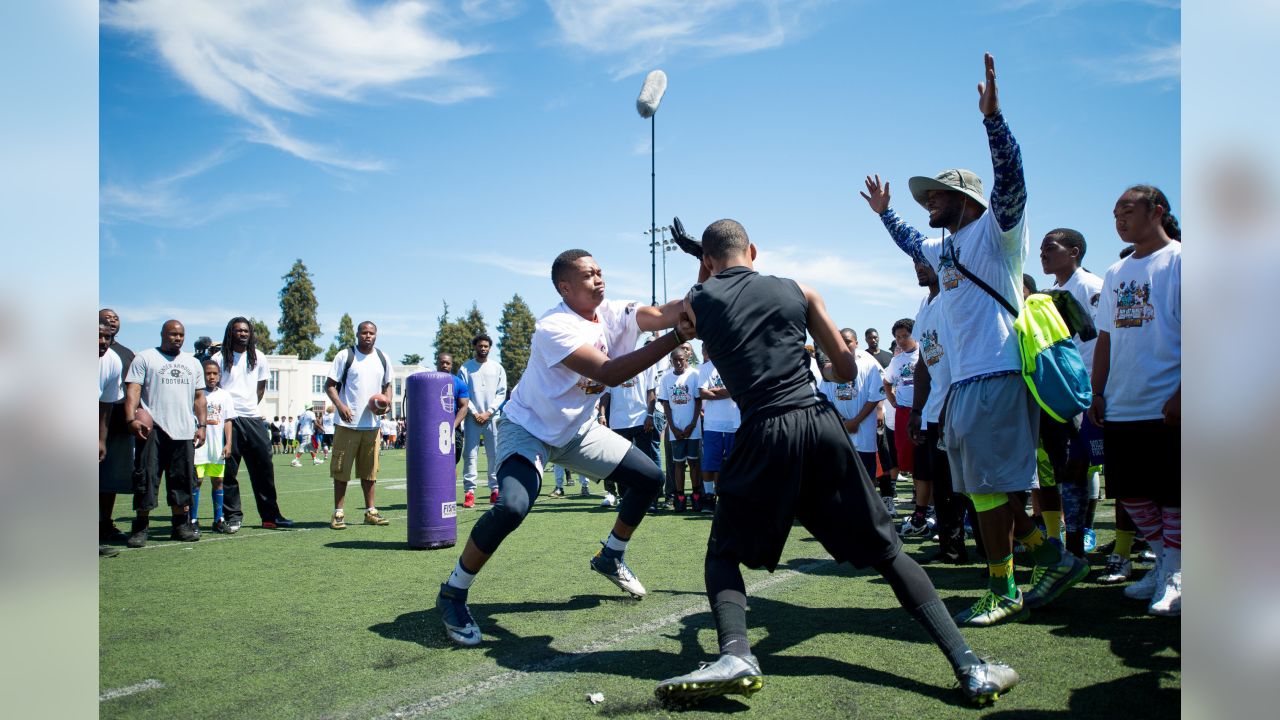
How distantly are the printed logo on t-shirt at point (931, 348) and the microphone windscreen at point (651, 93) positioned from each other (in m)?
15.0

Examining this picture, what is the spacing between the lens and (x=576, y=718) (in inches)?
115

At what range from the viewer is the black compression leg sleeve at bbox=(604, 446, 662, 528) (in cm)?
471

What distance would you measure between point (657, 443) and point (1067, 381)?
8815 millimetres

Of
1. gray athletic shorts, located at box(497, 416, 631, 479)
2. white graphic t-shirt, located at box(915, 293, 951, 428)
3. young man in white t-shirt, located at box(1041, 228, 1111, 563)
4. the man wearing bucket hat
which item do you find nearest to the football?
gray athletic shorts, located at box(497, 416, 631, 479)

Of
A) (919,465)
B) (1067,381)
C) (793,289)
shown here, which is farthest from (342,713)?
(919,465)

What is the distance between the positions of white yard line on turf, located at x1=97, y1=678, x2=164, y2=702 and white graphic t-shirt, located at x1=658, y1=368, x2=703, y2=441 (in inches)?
308

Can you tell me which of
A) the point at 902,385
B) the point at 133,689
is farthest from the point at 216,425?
the point at 902,385

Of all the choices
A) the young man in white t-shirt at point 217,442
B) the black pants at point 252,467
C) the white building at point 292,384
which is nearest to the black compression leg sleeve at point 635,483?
the black pants at point 252,467

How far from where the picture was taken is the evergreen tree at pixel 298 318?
75.9 meters

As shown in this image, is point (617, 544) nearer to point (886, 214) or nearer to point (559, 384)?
point (559, 384)

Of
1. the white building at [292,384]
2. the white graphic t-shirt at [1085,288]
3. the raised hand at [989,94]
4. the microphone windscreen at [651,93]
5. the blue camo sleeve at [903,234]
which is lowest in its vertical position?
the white building at [292,384]

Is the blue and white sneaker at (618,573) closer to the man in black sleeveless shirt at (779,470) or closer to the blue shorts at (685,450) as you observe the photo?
the man in black sleeveless shirt at (779,470)

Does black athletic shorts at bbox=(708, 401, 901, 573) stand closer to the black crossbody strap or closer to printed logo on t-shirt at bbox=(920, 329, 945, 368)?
the black crossbody strap
